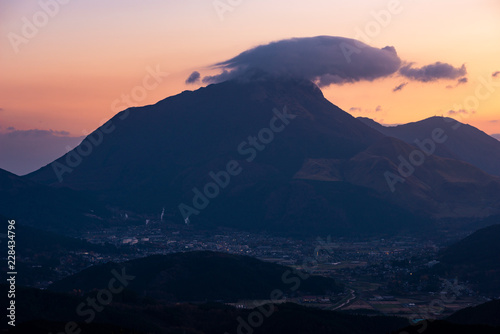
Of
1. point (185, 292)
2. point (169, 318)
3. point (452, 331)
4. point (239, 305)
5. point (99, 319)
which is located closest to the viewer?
point (452, 331)

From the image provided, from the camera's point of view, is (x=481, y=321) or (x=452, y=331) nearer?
(x=452, y=331)

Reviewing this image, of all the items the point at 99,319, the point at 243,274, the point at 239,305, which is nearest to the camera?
the point at 99,319

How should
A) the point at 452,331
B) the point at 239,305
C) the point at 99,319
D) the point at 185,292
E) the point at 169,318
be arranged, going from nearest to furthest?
the point at 452,331
the point at 99,319
the point at 169,318
the point at 239,305
the point at 185,292

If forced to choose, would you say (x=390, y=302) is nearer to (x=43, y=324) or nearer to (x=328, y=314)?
(x=328, y=314)

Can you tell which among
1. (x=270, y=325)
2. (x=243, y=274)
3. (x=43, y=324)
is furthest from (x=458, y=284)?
(x=43, y=324)

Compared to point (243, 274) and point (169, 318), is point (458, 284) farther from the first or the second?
point (169, 318)

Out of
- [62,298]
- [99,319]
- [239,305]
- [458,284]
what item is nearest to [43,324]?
[99,319]
